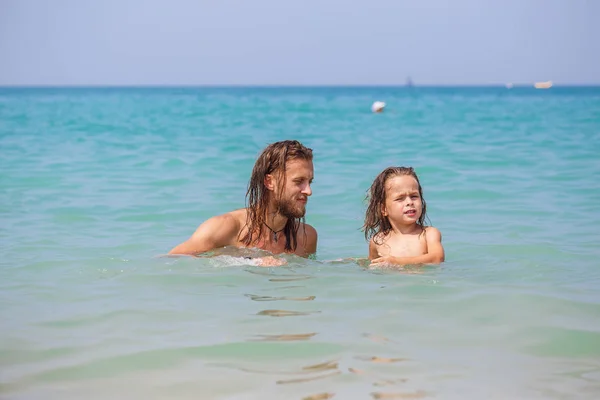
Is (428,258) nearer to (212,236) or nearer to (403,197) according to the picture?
(403,197)

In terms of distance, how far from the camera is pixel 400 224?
5.94 meters

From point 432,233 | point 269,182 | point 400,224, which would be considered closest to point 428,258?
point 432,233

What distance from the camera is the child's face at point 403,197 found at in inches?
228

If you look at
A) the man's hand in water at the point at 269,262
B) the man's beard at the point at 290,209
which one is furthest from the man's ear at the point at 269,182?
the man's hand in water at the point at 269,262

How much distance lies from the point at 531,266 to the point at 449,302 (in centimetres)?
142

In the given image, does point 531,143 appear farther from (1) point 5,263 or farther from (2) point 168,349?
(2) point 168,349

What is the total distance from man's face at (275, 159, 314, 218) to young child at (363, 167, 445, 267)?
2.15 feet

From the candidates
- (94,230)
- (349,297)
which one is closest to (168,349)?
(349,297)

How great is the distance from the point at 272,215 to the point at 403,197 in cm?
90

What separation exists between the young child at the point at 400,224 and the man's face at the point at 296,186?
656mm

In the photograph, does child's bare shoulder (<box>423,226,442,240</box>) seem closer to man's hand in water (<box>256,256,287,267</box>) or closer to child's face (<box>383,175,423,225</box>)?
child's face (<box>383,175,423,225</box>)

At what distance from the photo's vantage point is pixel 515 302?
476 centimetres

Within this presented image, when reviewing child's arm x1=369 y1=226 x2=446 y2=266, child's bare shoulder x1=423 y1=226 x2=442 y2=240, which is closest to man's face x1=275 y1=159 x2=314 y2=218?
child's arm x1=369 y1=226 x2=446 y2=266

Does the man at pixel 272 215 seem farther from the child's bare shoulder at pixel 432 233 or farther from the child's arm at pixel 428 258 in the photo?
the child's bare shoulder at pixel 432 233
